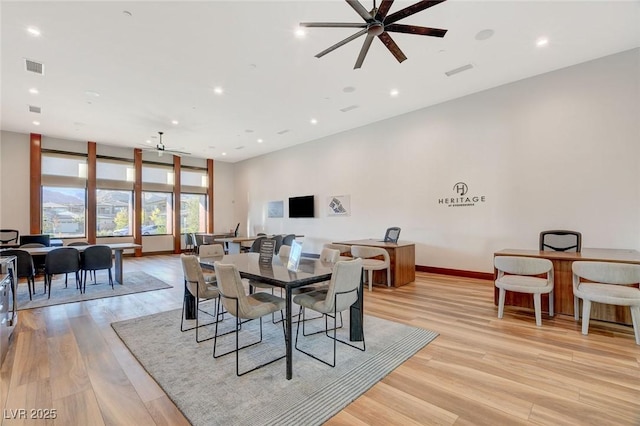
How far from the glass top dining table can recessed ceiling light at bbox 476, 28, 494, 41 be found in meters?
3.87

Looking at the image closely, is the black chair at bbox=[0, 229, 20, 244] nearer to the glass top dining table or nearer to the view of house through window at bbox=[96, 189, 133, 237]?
the view of house through window at bbox=[96, 189, 133, 237]

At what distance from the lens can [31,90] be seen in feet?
18.4

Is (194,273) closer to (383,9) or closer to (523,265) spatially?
(383,9)

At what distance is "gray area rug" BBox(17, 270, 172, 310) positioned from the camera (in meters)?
4.74

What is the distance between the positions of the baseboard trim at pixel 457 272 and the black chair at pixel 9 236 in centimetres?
1037

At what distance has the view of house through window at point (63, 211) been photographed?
8805 millimetres

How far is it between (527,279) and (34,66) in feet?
26.8

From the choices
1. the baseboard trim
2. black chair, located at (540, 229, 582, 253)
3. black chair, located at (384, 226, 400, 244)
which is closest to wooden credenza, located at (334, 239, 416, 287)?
black chair, located at (384, 226, 400, 244)

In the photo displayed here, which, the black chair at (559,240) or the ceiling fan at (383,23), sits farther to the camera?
the black chair at (559,240)

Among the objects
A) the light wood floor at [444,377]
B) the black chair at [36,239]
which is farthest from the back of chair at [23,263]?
the black chair at [36,239]

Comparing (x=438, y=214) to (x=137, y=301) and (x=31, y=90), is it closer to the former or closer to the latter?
(x=137, y=301)

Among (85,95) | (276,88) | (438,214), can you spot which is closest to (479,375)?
(438,214)

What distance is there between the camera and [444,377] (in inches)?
95.9

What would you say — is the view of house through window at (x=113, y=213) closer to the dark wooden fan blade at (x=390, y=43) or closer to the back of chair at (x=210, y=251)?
the back of chair at (x=210, y=251)
